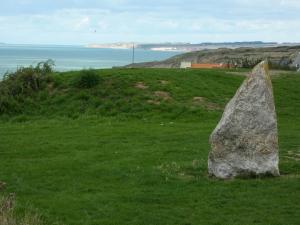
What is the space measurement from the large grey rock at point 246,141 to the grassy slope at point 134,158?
367mm

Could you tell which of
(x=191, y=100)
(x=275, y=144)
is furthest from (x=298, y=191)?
(x=191, y=100)

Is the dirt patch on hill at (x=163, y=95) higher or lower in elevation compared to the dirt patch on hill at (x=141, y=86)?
lower

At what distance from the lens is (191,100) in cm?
2475

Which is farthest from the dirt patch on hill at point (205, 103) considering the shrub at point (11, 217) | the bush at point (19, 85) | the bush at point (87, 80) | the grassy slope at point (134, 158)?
the shrub at point (11, 217)

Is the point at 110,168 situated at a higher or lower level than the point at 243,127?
lower

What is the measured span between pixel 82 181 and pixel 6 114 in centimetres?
1356

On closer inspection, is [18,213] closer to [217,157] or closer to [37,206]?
[37,206]

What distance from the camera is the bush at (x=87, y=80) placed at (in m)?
26.0

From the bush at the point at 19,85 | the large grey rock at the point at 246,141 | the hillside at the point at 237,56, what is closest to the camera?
the large grey rock at the point at 246,141

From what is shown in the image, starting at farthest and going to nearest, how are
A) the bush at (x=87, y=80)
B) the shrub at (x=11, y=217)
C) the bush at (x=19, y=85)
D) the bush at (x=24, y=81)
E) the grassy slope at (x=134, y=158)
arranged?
the bush at (x=87, y=80) < the bush at (x=24, y=81) < the bush at (x=19, y=85) < the grassy slope at (x=134, y=158) < the shrub at (x=11, y=217)

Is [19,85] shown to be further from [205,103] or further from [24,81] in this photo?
[205,103]

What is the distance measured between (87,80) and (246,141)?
1527 centimetres

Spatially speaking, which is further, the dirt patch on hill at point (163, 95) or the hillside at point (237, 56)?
the hillside at point (237, 56)

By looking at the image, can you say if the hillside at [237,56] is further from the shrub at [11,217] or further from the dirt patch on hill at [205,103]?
the shrub at [11,217]
